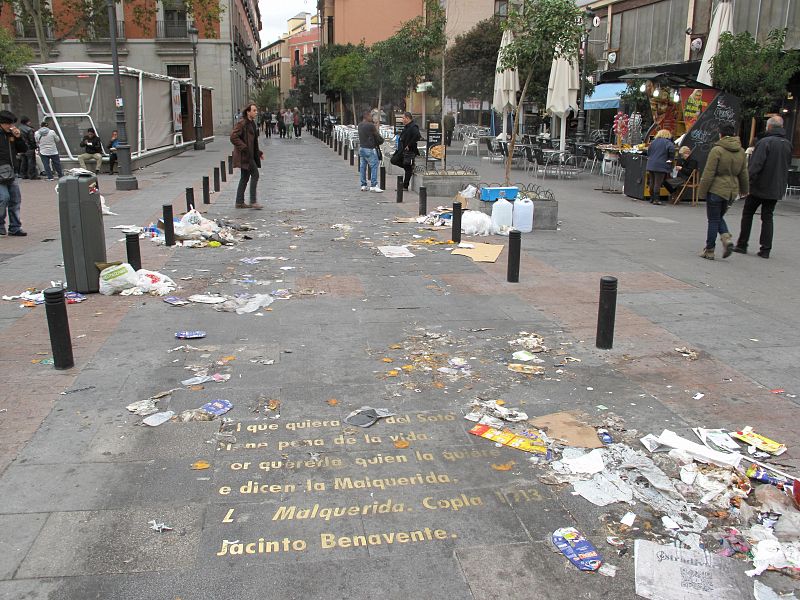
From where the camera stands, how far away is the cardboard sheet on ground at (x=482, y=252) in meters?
9.80

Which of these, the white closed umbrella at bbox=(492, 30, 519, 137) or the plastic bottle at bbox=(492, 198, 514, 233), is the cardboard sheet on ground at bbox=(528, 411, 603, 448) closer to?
the plastic bottle at bbox=(492, 198, 514, 233)

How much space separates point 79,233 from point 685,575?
6.87m

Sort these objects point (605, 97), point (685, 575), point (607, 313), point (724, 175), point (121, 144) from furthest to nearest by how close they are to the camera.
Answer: point (605, 97) < point (121, 144) < point (724, 175) < point (607, 313) < point (685, 575)

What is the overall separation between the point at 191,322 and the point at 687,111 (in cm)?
1416

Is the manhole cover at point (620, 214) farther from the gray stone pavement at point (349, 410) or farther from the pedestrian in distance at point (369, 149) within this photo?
the pedestrian in distance at point (369, 149)

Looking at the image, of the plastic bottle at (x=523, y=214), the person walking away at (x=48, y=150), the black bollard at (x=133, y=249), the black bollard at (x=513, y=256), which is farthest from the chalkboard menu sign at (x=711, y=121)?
the person walking away at (x=48, y=150)

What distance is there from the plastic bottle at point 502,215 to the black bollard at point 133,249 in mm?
5985

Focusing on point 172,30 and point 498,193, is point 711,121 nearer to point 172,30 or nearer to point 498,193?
point 498,193

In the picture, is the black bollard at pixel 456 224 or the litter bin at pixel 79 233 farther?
the black bollard at pixel 456 224

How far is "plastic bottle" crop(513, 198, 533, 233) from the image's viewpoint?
11742 millimetres

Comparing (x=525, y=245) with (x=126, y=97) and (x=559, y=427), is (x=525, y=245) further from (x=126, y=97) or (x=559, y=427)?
(x=126, y=97)

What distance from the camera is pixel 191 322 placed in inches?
264

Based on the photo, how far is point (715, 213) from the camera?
31.4ft

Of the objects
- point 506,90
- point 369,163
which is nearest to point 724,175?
point 369,163
